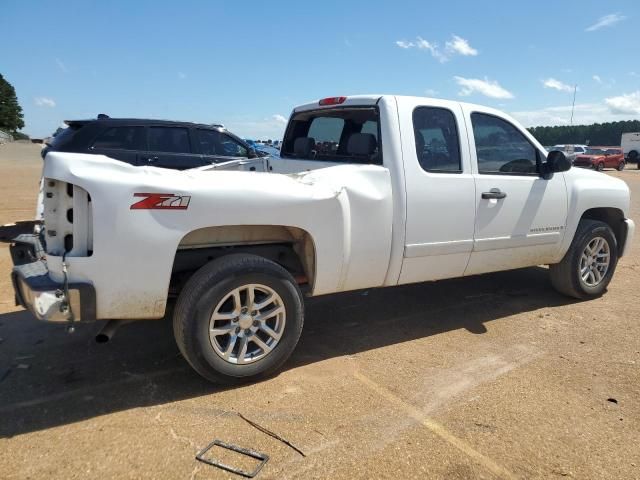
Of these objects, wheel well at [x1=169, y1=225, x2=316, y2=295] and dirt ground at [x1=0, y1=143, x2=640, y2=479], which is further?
wheel well at [x1=169, y1=225, x2=316, y2=295]

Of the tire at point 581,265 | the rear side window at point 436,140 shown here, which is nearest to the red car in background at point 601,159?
the tire at point 581,265

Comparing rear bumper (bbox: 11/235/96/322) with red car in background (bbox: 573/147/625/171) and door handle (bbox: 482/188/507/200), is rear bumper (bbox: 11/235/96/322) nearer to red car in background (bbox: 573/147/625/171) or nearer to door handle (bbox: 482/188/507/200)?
door handle (bbox: 482/188/507/200)

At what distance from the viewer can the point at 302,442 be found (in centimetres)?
268

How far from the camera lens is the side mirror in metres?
4.52

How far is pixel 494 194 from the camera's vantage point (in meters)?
4.20

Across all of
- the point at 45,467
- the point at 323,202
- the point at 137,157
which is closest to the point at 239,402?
the point at 45,467

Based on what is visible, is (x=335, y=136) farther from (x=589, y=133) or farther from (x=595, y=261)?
(x=589, y=133)

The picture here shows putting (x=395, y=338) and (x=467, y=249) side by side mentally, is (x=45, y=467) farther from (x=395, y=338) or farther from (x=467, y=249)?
(x=467, y=249)

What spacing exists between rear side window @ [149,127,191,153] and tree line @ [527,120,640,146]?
51.4 m

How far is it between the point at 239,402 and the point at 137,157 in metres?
6.36

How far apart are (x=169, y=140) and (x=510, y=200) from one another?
20.6 feet

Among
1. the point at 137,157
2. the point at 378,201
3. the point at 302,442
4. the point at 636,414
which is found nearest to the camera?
the point at 302,442

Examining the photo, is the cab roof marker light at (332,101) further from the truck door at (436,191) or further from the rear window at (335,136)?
the truck door at (436,191)

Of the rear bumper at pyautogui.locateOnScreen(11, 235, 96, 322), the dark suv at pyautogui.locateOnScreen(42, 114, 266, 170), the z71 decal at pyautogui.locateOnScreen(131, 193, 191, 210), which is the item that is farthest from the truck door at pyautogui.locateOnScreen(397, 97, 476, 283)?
the dark suv at pyautogui.locateOnScreen(42, 114, 266, 170)
